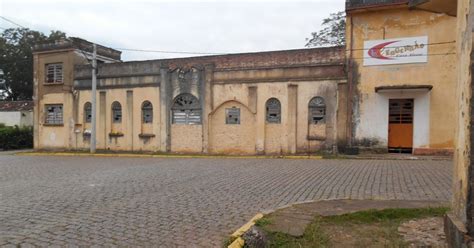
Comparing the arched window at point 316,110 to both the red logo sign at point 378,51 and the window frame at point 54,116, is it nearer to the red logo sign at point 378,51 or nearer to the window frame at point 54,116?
A: the red logo sign at point 378,51

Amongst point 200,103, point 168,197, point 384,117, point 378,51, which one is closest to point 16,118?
point 200,103

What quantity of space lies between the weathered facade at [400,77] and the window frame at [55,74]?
686 inches

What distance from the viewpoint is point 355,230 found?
4777mm

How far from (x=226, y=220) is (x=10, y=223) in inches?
125

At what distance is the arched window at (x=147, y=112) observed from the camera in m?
21.1

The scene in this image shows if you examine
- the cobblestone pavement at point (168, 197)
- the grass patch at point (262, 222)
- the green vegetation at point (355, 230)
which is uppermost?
the grass patch at point (262, 222)

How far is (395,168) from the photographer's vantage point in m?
12.0

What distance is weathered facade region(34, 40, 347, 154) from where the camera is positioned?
17.7 metres

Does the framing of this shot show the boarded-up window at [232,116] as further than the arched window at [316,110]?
Yes

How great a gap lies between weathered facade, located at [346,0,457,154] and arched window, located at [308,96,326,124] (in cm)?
139

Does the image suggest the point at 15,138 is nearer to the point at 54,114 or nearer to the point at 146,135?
the point at 54,114

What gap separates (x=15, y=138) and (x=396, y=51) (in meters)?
26.0

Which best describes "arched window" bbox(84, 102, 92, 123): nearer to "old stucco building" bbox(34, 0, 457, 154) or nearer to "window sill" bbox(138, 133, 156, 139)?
"old stucco building" bbox(34, 0, 457, 154)

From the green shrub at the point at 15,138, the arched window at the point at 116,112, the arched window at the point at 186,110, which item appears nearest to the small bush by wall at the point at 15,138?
the green shrub at the point at 15,138
